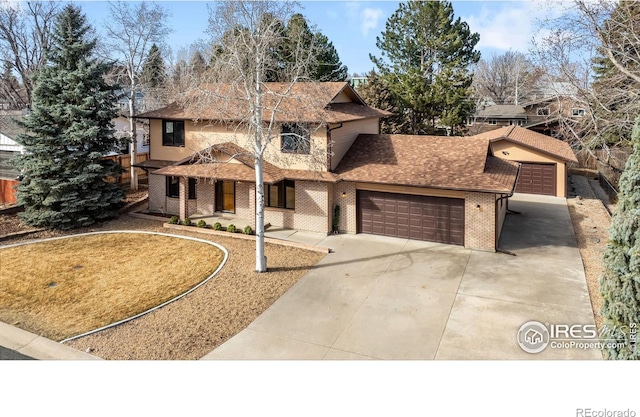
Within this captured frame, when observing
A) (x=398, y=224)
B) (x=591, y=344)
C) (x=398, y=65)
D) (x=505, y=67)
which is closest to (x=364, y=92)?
(x=398, y=65)

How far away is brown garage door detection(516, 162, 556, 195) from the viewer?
2555 cm

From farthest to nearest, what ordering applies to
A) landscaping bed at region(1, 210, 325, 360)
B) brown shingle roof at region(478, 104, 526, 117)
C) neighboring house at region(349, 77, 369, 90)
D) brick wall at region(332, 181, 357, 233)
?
brown shingle roof at region(478, 104, 526, 117) → neighboring house at region(349, 77, 369, 90) → brick wall at region(332, 181, 357, 233) → landscaping bed at region(1, 210, 325, 360)

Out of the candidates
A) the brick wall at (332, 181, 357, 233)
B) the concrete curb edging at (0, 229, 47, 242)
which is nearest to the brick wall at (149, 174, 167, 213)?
Result: the concrete curb edging at (0, 229, 47, 242)

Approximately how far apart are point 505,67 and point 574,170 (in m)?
40.2

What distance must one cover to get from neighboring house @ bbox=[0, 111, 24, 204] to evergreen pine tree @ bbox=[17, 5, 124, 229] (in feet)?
12.2

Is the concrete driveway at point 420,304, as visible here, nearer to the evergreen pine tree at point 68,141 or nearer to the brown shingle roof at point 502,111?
the evergreen pine tree at point 68,141

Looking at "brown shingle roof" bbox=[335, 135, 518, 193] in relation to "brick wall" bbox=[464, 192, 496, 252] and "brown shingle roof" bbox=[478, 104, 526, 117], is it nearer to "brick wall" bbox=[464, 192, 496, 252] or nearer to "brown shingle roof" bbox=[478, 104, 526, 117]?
"brick wall" bbox=[464, 192, 496, 252]

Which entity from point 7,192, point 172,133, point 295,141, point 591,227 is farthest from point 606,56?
point 7,192

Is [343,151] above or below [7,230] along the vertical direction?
above

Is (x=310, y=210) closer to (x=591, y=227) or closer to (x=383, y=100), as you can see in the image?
(x=591, y=227)

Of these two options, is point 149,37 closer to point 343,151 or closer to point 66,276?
point 343,151

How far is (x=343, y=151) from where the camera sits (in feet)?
63.2

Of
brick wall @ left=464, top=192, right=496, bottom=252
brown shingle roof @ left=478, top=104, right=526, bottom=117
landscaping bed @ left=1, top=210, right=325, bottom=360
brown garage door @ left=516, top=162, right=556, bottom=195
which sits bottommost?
landscaping bed @ left=1, top=210, right=325, bottom=360

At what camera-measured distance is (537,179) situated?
25953mm
